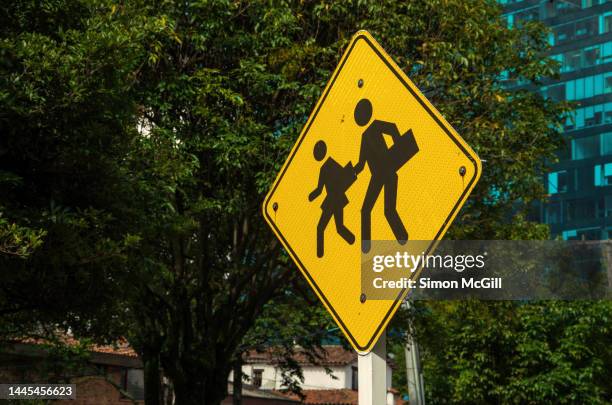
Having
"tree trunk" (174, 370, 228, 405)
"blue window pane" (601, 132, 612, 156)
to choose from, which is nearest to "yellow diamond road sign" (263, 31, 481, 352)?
"tree trunk" (174, 370, 228, 405)

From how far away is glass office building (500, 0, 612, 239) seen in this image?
81.8 meters

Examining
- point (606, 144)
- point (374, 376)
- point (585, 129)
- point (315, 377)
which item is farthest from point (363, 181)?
point (585, 129)

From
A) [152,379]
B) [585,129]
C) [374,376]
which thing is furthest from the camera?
[585,129]

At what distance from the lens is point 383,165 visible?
11.3ft

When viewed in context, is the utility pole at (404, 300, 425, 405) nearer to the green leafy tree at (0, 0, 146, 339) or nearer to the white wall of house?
the green leafy tree at (0, 0, 146, 339)

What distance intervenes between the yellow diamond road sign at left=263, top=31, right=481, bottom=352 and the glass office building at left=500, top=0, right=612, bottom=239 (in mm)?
80334

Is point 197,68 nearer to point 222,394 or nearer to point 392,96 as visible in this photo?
point 222,394

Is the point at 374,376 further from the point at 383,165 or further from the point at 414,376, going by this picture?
the point at 414,376

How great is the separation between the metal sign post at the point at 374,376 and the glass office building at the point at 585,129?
80.6m

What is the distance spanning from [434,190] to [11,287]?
7.96m

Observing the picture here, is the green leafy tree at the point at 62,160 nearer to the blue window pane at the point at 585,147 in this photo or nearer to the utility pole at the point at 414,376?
the utility pole at the point at 414,376

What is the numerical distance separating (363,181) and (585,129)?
274ft

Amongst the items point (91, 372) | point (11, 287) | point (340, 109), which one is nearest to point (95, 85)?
point (11, 287)

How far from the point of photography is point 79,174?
10.3 metres
